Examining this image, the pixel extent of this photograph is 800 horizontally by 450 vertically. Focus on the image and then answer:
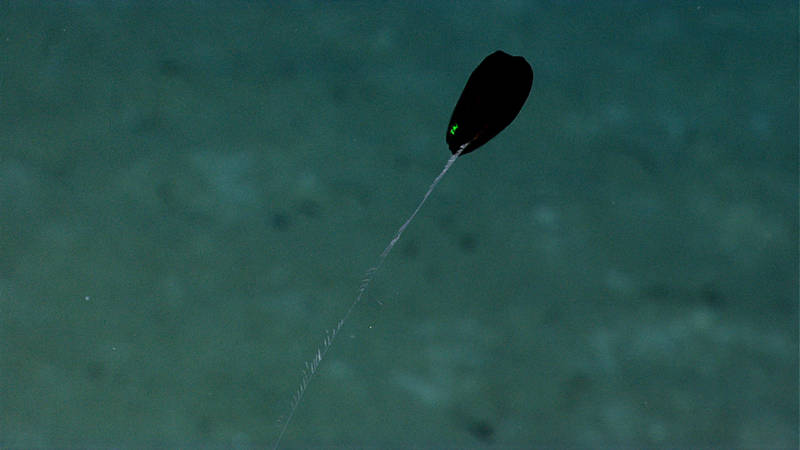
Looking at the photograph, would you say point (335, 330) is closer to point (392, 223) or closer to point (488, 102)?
point (392, 223)

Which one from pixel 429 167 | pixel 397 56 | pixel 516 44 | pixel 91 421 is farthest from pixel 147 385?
pixel 516 44

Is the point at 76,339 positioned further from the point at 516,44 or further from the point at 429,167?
the point at 516,44

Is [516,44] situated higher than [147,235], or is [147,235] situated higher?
[516,44]

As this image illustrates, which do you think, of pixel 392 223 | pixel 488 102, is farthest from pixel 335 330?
pixel 488 102

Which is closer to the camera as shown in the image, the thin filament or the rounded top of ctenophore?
the thin filament

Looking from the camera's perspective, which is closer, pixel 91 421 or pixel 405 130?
pixel 91 421

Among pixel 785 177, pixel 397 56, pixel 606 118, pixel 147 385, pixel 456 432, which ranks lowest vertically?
pixel 456 432
